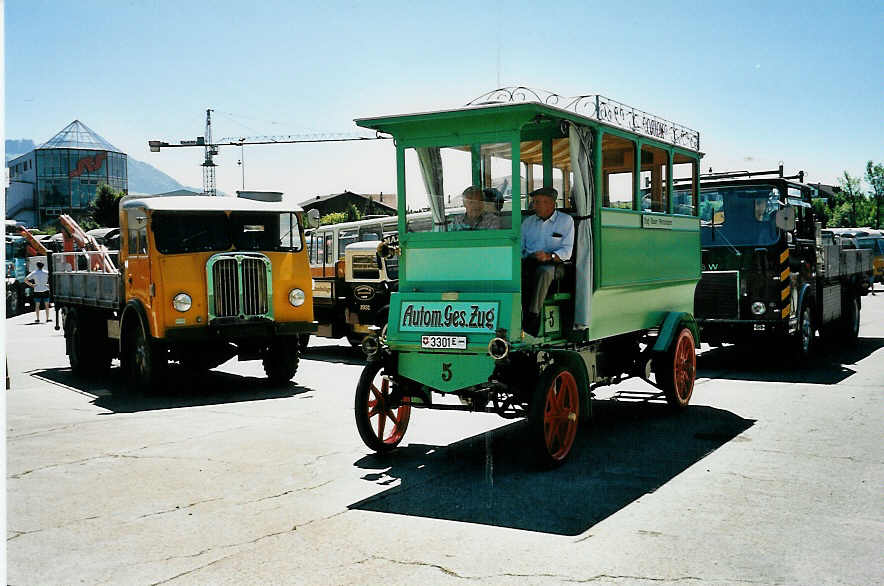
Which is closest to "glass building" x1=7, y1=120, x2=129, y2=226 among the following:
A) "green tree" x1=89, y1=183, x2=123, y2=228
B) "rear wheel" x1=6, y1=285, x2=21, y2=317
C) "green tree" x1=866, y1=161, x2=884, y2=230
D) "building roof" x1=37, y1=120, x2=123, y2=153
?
"building roof" x1=37, y1=120, x2=123, y2=153

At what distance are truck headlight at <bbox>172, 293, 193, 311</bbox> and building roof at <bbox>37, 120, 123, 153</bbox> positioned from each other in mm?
102806

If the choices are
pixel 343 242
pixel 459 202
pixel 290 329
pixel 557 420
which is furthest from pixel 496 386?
pixel 343 242

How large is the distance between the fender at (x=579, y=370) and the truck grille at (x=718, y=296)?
6.85m

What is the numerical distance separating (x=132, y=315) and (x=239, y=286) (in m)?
1.65

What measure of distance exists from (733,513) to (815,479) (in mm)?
1293

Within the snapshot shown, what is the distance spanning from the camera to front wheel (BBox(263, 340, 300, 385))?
1330cm

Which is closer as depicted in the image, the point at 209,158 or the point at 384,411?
the point at 384,411

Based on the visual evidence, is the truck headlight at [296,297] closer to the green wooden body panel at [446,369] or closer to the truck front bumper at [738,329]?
the green wooden body panel at [446,369]

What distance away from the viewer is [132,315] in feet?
42.3

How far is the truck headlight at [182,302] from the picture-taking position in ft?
39.7

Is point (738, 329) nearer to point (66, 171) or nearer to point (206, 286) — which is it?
point (206, 286)

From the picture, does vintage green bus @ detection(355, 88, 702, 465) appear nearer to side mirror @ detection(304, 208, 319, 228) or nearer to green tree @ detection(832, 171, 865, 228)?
side mirror @ detection(304, 208, 319, 228)

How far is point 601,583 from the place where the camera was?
476cm

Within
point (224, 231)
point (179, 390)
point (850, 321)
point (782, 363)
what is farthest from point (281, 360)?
point (850, 321)
